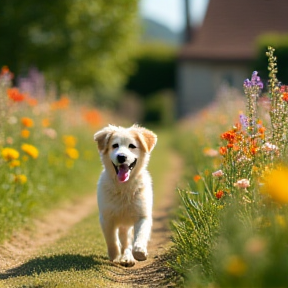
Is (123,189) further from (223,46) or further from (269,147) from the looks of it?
(223,46)

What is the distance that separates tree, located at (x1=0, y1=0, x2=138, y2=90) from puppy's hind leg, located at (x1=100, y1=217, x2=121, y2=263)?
12.5m

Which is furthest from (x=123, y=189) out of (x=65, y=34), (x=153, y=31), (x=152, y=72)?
(x=153, y=31)

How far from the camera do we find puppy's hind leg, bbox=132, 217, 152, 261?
6457 mm

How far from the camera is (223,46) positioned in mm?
33000

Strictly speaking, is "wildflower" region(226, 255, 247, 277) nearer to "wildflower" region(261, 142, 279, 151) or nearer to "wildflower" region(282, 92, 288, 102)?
"wildflower" region(261, 142, 279, 151)

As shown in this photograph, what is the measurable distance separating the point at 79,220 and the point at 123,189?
3.43m

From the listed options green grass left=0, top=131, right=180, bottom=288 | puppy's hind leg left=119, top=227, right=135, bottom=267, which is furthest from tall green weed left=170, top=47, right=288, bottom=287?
green grass left=0, top=131, right=180, bottom=288

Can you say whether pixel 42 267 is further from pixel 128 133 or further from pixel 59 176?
pixel 59 176

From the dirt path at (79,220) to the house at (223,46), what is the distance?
20.3m

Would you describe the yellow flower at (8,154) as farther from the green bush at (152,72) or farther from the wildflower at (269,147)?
the green bush at (152,72)

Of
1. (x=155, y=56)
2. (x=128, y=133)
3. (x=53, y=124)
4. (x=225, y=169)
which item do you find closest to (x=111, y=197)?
(x=128, y=133)

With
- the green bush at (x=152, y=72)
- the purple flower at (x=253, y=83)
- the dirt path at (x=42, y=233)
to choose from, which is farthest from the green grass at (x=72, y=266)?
the green bush at (x=152, y=72)

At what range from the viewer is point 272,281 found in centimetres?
349

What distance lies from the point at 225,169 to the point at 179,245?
0.87 meters
